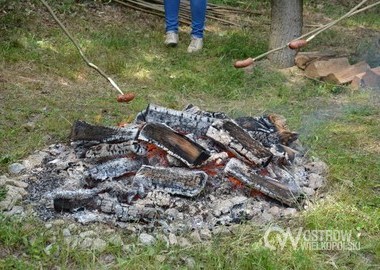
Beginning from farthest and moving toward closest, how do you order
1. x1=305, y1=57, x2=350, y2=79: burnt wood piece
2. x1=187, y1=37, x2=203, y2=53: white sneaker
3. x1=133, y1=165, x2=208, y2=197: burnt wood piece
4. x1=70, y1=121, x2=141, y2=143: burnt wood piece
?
x1=187, y1=37, x2=203, y2=53: white sneaker
x1=305, y1=57, x2=350, y2=79: burnt wood piece
x1=70, y1=121, x2=141, y2=143: burnt wood piece
x1=133, y1=165, x2=208, y2=197: burnt wood piece

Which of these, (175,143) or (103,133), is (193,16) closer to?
(103,133)

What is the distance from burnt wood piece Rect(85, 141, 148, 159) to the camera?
353 cm

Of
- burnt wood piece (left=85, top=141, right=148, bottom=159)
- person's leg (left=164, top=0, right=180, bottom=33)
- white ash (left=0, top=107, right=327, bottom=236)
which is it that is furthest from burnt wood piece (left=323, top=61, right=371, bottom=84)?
burnt wood piece (left=85, top=141, right=148, bottom=159)

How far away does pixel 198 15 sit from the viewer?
248 inches

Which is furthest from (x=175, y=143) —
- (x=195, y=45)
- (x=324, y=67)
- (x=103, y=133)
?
(x=195, y=45)

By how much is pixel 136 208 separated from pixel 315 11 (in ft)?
21.2

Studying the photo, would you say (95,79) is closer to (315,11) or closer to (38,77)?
(38,77)

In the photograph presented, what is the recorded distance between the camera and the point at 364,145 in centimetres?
421

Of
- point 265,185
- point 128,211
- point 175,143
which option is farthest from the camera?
point 175,143

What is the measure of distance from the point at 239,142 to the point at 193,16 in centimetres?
308

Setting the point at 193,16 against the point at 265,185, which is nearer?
the point at 265,185

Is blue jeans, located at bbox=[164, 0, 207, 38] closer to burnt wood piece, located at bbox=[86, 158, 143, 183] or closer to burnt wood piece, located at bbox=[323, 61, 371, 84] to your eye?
burnt wood piece, located at bbox=[323, 61, 371, 84]

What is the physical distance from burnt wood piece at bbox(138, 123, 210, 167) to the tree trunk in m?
2.81

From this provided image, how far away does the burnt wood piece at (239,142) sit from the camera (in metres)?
3.53
